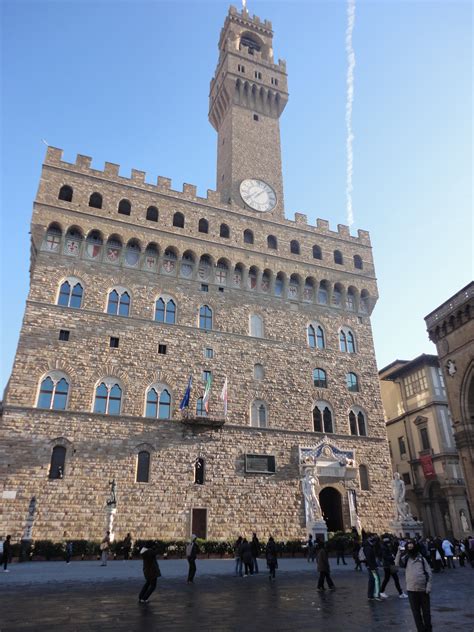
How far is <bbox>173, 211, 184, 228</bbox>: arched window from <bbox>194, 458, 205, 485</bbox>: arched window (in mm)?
13421

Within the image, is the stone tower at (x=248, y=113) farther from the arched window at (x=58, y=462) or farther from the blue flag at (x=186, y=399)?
the arched window at (x=58, y=462)

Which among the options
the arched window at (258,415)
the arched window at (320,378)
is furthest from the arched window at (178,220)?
the arched window at (320,378)

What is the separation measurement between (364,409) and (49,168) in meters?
22.9

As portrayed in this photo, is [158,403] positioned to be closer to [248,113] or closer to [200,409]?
[200,409]

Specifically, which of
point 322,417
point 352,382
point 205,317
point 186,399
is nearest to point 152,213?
point 205,317

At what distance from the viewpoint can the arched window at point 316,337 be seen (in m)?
28.8

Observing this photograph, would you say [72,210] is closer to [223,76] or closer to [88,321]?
[88,321]

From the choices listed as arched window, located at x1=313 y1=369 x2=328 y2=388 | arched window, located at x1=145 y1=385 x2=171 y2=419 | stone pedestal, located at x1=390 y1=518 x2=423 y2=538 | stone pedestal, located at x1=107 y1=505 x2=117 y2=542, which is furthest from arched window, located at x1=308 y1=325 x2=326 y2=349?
stone pedestal, located at x1=107 y1=505 x2=117 y2=542

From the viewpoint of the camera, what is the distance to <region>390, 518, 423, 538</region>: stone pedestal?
22.8 meters

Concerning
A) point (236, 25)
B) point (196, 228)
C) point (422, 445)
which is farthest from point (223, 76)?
point (422, 445)

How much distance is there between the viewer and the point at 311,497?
2409cm

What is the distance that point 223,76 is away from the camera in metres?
34.8

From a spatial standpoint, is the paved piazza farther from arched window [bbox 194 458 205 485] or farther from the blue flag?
the blue flag

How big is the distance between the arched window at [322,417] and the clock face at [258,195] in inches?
518
